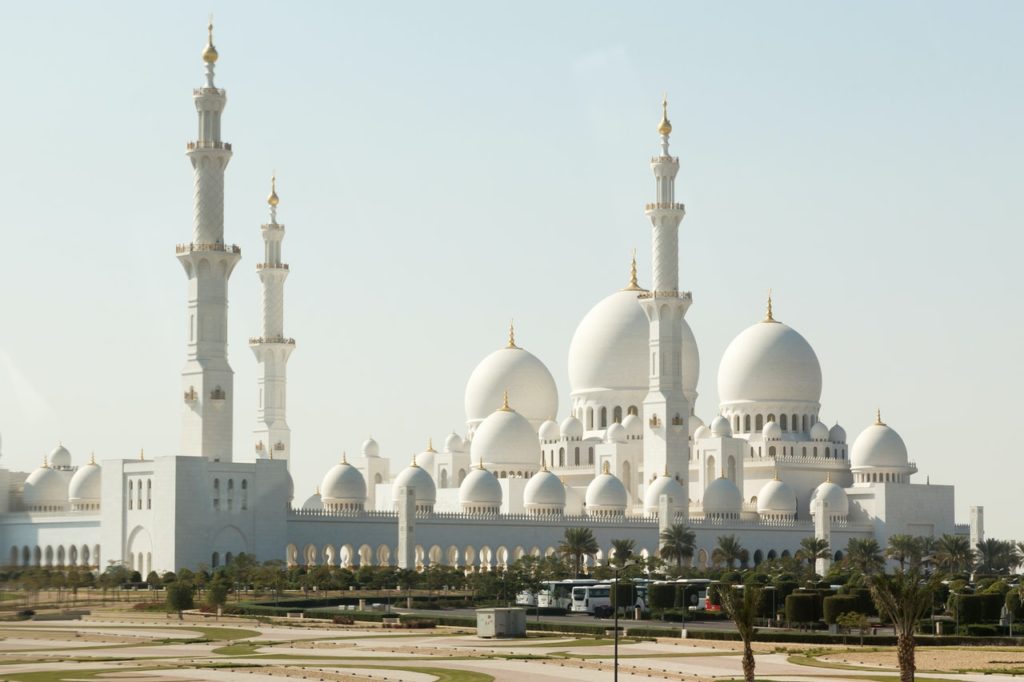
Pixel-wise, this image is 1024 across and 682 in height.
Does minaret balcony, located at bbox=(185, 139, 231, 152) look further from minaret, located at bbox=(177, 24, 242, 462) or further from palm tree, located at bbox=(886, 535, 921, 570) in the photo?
palm tree, located at bbox=(886, 535, 921, 570)

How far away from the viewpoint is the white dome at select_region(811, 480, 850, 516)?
106000mm

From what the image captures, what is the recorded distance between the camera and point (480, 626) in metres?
60.7

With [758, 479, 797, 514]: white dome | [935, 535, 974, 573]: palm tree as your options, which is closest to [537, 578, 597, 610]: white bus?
[935, 535, 974, 573]: palm tree

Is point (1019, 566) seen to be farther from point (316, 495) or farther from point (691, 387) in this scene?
point (316, 495)

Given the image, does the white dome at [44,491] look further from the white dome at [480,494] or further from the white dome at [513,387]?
the white dome at [513,387]

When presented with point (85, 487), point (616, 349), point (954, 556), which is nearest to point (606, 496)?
point (616, 349)

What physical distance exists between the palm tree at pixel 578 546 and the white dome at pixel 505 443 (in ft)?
47.9

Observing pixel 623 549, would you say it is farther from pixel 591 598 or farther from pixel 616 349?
pixel 616 349

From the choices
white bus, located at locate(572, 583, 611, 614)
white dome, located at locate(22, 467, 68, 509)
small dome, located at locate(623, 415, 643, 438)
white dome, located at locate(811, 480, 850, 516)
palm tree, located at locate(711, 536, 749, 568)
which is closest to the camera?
white bus, located at locate(572, 583, 611, 614)

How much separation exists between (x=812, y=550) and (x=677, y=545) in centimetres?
859

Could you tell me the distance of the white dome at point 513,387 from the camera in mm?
113750

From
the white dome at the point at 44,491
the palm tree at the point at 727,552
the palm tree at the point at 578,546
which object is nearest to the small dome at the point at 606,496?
the palm tree at the point at 727,552

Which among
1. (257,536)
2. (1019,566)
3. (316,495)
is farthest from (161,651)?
(1019,566)

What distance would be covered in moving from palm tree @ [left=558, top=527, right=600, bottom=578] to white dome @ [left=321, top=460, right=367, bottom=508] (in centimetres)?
1145
